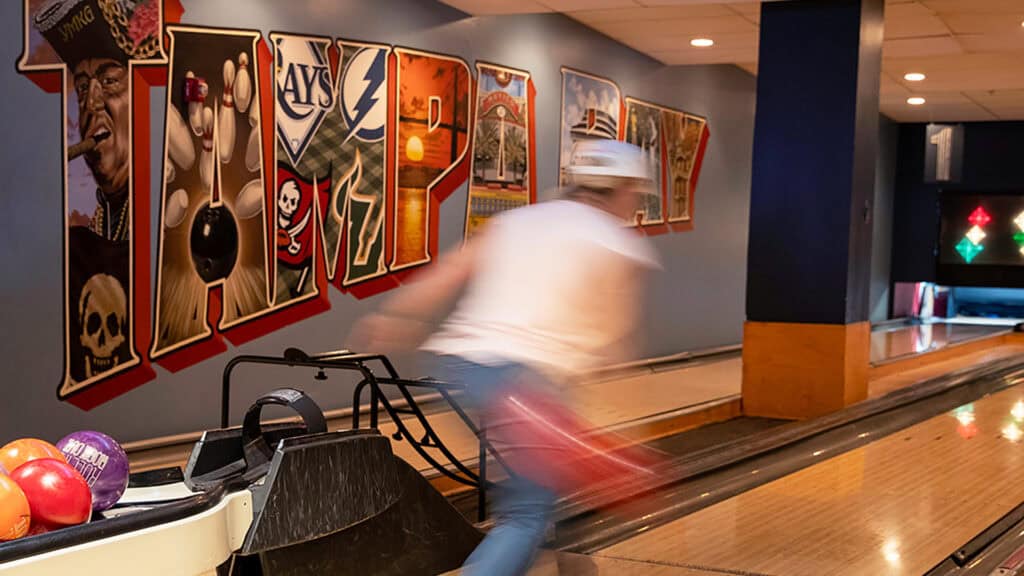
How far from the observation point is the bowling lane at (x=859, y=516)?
153 inches

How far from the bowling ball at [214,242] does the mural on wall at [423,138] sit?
149 centimetres

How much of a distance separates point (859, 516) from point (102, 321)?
3.73m

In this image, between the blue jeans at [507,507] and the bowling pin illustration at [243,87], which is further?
the bowling pin illustration at [243,87]

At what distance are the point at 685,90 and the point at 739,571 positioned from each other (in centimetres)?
824

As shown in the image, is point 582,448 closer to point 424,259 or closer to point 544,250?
point 544,250

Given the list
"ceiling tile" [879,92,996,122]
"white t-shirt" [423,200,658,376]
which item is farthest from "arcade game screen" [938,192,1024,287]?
"white t-shirt" [423,200,658,376]

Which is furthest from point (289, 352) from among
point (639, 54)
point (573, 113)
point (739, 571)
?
point (639, 54)

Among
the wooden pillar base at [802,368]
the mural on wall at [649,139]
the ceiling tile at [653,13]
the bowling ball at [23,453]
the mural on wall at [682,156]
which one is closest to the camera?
the bowling ball at [23,453]

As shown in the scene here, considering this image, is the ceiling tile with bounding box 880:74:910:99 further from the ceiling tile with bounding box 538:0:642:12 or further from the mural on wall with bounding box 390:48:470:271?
the mural on wall with bounding box 390:48:470:271

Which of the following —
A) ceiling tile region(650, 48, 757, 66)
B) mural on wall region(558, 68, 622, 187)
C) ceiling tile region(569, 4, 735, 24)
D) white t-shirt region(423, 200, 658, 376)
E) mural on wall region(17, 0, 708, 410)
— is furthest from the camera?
ceiling tile region(650, 48, 757, 66)

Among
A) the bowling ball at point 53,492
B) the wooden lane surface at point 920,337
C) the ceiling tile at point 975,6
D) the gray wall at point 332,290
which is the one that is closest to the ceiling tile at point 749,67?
the gray wall at point 332,290

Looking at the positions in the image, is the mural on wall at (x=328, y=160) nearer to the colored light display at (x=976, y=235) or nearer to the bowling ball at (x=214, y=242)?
the bowling ball at (x=214, y=242)

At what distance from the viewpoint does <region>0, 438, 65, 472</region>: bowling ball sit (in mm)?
2168

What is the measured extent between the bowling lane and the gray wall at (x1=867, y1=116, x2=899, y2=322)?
10.6m
